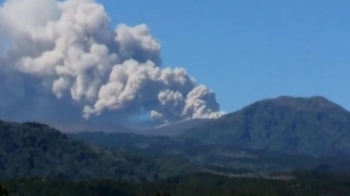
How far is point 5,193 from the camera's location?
10219 centimetres
